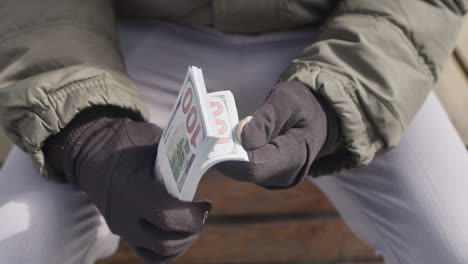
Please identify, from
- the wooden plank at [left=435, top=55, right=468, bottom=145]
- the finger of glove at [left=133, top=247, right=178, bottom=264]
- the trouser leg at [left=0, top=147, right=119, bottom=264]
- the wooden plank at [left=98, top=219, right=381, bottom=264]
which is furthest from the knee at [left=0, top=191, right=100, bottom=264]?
the wooden plank at [left=435, top=55, right=468, bottom=145]

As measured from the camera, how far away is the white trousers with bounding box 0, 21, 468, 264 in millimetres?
Result: 669

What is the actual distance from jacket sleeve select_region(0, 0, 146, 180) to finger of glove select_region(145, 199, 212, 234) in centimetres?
18

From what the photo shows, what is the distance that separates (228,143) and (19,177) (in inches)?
15.3

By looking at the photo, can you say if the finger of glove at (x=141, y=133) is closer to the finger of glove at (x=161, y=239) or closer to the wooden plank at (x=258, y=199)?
the finger of glove at (x=161, y=239)

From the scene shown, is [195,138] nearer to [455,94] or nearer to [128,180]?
[128,180]

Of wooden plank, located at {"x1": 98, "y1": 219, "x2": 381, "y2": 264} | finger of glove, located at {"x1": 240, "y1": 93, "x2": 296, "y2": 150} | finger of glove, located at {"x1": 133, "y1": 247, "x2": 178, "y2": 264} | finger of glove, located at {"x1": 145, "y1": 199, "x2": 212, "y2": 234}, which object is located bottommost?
wooden plank, located at {"x1": 98, "y1": 219, "x2": 381, "y2": 264}

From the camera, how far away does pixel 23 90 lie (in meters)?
0.62

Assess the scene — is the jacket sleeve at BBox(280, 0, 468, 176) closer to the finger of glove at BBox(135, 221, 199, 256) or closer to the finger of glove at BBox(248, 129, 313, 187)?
the finger of glove at BBox(248, 129, 313, 187)

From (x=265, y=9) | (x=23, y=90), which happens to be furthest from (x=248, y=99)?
(x=23, y=90)

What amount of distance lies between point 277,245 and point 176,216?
23.4 inches

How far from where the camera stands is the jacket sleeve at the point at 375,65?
26.3 inches

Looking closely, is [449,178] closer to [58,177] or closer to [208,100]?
[208,100]

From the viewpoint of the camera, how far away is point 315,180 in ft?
2.94

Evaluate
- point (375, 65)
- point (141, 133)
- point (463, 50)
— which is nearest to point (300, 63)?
point (375, 65)
